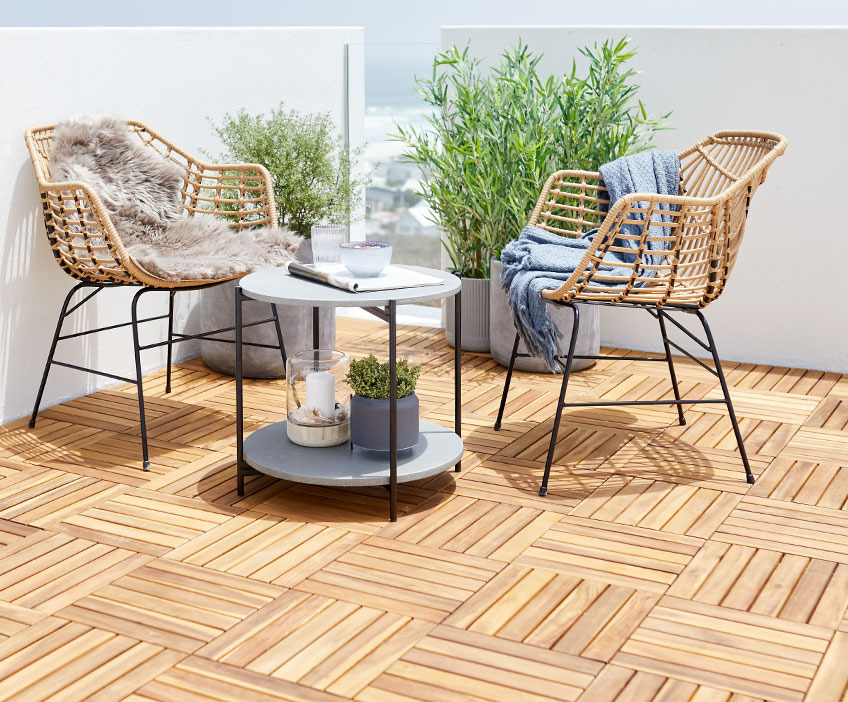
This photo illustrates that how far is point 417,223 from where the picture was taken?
4590 millimetres

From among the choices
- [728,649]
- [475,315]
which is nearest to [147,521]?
[728,649]

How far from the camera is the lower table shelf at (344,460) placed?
254 centimetres

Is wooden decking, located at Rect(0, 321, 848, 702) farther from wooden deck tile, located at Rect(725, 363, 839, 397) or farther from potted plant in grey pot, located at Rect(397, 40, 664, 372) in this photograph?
potted plant in grey pot, located at Rect(397, 40, 664, 372)

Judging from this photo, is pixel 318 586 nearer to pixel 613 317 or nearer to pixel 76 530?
pixel 76 530

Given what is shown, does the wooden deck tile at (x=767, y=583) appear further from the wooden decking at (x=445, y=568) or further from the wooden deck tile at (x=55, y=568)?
the wooden deck tile at (x=55, y=568)

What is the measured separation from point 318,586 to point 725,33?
8.95ft

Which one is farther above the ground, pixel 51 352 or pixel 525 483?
pixel 51 352

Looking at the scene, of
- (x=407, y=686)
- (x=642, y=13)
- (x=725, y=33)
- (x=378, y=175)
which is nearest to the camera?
(x=407, y=686)

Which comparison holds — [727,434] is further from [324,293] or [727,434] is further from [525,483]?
[324,293]

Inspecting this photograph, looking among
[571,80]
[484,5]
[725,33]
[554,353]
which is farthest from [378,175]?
[484,5]

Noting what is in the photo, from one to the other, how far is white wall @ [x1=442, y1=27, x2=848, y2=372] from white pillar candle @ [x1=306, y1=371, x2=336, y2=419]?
1554mm

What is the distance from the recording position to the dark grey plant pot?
262cm

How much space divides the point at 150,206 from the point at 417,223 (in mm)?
1503

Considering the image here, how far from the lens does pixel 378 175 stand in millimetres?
4668
